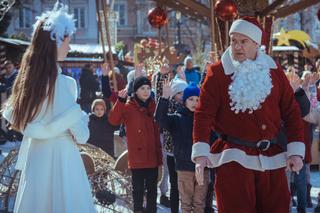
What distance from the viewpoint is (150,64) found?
35.5 ft

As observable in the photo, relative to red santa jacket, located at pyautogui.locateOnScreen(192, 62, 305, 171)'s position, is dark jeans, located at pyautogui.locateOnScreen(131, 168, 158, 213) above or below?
below

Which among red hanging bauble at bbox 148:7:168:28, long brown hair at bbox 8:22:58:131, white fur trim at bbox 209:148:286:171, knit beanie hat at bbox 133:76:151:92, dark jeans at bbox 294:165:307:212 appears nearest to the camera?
long brown hair at bbox 8:22:58:131

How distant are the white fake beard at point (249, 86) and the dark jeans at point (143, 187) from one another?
8.25ft

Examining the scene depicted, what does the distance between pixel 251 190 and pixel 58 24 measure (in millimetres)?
1810

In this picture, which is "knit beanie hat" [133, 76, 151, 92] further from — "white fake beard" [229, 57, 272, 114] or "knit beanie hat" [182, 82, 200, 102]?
"white fake beard" [229, 57, 272, 114]

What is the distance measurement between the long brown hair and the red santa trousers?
1383 mm

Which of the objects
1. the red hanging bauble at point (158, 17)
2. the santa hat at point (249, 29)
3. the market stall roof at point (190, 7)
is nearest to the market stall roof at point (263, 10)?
the market stall roof at point (190, 7)

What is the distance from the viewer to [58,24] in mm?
4609

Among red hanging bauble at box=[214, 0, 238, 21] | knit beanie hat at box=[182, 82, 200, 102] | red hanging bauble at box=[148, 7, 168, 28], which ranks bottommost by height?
knit beanie hat at box=[182, 82, 200, 102]

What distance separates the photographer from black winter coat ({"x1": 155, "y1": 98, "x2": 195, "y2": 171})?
20.9 ft

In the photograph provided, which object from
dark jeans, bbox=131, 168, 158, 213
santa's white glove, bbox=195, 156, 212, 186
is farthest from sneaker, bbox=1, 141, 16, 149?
santa's white glove, bbox=195, 156, 212, 186

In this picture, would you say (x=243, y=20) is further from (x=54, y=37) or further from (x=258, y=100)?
(x=54, y=37)

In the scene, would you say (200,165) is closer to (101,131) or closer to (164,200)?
(164,200)

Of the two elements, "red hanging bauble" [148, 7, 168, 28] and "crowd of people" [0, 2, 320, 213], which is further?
"red hanging bauble" [148, 7, 168, 28]
